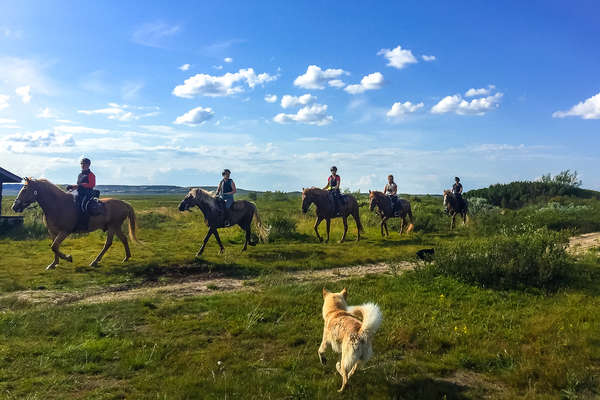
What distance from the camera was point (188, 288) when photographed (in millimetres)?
10219

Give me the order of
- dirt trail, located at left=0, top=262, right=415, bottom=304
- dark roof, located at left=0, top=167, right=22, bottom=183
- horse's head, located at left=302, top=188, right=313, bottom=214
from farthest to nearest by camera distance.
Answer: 1. dark roof, located at left=0, top=167, right=22, bottom=183
2. horse's head, located at left=302, top=188, right=313, bottom=214
3. dirt trail, located at left=0, top=262, right=415, bottom=304

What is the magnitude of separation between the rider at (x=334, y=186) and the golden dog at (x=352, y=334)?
1438cm

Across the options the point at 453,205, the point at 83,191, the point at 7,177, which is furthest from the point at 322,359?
the point at 7,177

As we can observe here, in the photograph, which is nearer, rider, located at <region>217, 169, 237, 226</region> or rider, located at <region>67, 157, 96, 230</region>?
rider, located at <region>67, 157, 96, 230</region>

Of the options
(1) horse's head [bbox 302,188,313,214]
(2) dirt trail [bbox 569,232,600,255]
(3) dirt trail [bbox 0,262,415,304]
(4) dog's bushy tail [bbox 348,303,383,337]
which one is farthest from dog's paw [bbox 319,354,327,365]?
(1) horse's head [bbox 302,188,313,214]

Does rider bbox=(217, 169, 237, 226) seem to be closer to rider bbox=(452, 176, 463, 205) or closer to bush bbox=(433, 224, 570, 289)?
bush bbox=(433, 224, 570, 289)

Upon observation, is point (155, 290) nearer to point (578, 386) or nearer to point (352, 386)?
point (352, 386)

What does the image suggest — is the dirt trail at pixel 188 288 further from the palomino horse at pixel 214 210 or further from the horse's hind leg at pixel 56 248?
the palomino horse at pixel 214 210

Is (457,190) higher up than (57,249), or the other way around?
(457,190)

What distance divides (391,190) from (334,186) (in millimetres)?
4076

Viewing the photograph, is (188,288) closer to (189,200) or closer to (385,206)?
(189,200)

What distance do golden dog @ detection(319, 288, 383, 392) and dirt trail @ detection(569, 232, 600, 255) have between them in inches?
438

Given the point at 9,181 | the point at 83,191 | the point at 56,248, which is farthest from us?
the point at 9,181

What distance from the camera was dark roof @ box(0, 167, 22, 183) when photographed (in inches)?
841
